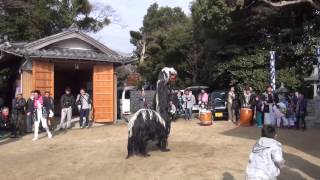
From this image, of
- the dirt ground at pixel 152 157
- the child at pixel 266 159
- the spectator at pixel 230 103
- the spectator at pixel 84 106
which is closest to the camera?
the child at pixel 266 159

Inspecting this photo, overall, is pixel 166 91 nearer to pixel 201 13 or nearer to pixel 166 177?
pixel 166 177

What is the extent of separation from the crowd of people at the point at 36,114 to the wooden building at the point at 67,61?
1268 mm

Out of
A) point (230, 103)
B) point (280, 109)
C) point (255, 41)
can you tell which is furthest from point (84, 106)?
point (255, 41)

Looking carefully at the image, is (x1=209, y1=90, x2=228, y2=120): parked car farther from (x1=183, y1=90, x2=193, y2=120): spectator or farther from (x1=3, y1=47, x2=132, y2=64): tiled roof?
(x1=3, y1=47, x2=132, y2=64): tiled roof

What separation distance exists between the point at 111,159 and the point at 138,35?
117 ft

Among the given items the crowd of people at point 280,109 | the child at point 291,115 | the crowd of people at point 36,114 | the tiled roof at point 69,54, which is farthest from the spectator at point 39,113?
the child at point 291,115

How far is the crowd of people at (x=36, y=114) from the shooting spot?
17172 mm

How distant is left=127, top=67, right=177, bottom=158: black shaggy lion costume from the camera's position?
12.3m

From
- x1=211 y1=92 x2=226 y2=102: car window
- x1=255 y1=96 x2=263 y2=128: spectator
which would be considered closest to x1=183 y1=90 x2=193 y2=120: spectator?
x1=211 y1=92 x2=226 y2=102: car window

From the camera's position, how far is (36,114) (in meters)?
17.1

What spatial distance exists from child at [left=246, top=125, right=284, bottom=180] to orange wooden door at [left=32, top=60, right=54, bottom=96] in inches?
570

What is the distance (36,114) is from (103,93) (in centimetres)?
527

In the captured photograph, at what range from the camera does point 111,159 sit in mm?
12359

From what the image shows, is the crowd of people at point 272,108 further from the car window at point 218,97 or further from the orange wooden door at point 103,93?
the orange wooden door at point 103,93
